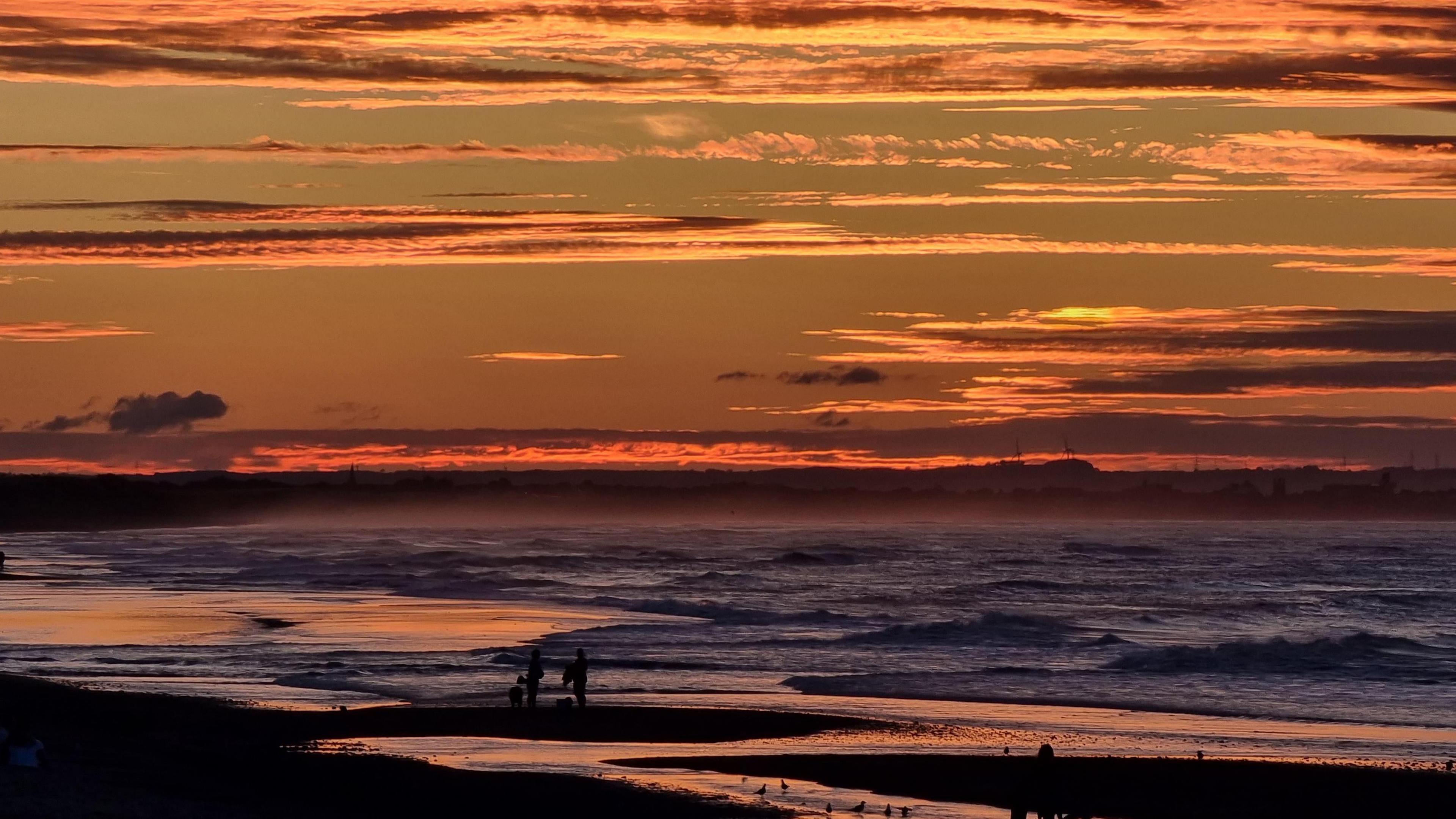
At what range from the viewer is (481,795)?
2283 cm

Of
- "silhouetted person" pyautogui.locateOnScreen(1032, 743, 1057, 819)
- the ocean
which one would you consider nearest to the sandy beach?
"silhouetted person" pyautogui.locateOnScreen(1032, 743, 1057, 819)

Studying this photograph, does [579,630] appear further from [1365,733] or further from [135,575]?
[135,575]

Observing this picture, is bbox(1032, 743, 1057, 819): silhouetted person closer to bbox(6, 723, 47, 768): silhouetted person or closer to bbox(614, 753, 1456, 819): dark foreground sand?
bbox(614, 753, 1456, 819): dark foreground sand

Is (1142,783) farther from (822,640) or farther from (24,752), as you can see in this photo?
(822,640)

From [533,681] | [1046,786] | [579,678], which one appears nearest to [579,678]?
[579,678]

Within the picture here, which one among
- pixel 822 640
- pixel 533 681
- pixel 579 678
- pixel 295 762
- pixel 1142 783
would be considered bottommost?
pixel 295 762

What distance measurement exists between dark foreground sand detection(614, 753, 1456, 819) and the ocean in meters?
2.14

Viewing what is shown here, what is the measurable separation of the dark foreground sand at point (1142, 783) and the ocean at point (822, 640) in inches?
84.3

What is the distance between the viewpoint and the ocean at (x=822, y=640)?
111ft

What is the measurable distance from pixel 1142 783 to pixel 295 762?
38.5ft

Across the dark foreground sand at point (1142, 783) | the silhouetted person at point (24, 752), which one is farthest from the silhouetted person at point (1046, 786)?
the silhouetted person at point (24, 752)

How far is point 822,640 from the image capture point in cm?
5016

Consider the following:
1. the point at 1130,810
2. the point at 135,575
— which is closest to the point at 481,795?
the point at 1130,810

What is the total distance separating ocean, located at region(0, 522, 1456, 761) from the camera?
33875 mm
